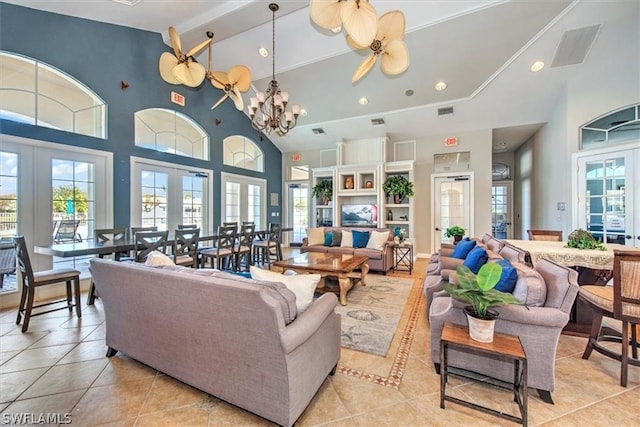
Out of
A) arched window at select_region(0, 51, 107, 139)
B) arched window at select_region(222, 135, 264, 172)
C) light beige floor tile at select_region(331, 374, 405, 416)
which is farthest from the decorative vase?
arched window at select_region(222, 135, 264, 172)

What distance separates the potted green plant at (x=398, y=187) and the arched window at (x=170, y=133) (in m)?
4.36

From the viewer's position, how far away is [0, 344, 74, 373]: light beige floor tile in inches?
85.6

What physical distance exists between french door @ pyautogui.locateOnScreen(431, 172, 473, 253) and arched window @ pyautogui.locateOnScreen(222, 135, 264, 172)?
15.9 ft

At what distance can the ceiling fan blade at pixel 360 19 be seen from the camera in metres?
2.17

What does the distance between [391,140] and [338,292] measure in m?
4.85

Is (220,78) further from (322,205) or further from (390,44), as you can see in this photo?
(322,205)

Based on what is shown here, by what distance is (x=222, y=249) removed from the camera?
4.79 meters

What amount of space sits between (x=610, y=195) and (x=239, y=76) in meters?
5.97

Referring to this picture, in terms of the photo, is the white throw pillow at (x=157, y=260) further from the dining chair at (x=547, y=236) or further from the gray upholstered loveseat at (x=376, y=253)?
the dining chair at (x=547, y=236)

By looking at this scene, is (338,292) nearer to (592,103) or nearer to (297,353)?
(297,353)

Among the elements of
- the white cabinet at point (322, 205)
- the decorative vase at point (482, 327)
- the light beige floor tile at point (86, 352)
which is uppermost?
the white cabinet at point (322, 205)

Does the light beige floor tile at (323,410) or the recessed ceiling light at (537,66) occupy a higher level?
the recessed ceiling light at (537,66)

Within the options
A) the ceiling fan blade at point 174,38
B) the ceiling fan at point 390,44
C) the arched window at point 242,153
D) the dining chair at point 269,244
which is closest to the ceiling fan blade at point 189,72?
the ceiling fan blade at point 174,38

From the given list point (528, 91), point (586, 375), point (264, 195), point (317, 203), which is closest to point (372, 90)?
point (528, 91)
